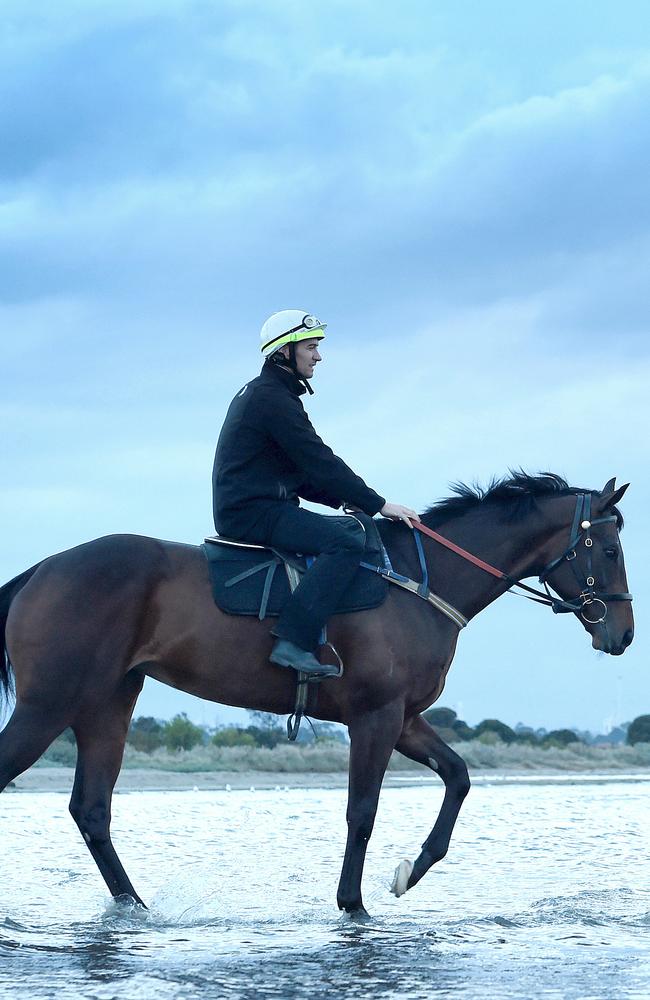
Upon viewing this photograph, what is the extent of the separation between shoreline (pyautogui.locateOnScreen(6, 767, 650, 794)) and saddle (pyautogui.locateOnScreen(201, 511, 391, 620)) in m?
19.2

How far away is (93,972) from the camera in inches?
259

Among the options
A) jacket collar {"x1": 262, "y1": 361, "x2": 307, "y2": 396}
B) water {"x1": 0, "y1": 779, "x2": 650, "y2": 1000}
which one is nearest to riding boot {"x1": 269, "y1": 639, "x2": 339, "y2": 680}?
water {"x1": 0, "y1": 779, "x2": 650, "y2": 1000}

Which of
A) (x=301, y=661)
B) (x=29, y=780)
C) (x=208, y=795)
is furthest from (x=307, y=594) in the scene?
(x=29, y=780)

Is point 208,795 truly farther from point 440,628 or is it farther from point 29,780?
point 440,628

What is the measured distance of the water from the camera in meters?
6.34

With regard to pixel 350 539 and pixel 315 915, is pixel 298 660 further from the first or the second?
pixel 315 915

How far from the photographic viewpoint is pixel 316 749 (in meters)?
41.4

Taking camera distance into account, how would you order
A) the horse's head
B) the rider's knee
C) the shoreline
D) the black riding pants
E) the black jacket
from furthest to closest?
1. the shoreline
2. the horse's head
3. the black jacket
4. the rider's knee
5. the black riding pants

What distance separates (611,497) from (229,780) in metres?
25.0

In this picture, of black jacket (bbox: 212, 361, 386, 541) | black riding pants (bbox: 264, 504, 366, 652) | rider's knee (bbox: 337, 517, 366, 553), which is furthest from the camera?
black jacket (bbox: 212, 361, 386, 541)

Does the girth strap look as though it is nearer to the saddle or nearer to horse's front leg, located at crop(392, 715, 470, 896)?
the saddle

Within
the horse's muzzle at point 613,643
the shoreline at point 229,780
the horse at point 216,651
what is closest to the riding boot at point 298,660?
the horse at point 216,651

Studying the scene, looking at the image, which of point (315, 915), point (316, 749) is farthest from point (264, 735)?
point (315, 915)

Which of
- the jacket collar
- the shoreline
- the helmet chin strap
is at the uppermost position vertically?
the helmet chin strap
